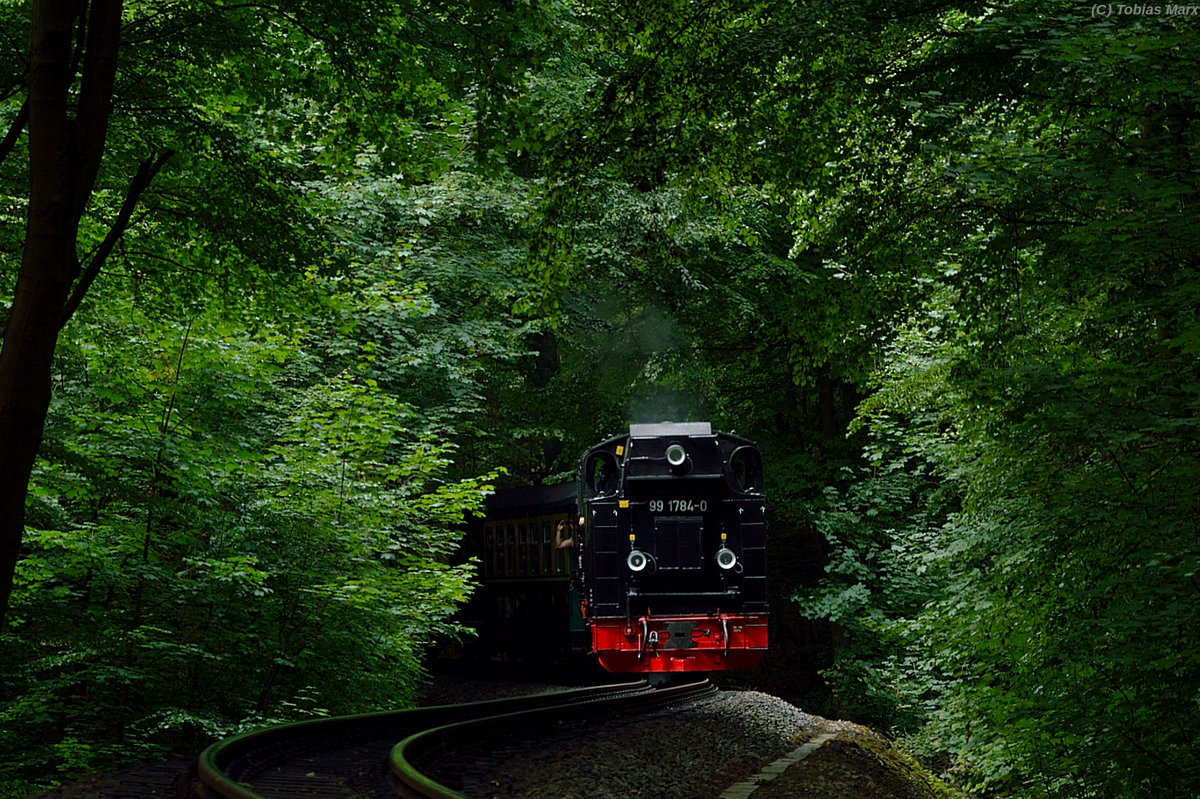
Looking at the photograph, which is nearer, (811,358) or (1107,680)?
(1107,680)

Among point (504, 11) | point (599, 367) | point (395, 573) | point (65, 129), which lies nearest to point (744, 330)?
point (599, 367)

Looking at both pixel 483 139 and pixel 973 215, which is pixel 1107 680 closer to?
pixel 973 215

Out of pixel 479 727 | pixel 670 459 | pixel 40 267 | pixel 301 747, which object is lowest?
pixel 479 727

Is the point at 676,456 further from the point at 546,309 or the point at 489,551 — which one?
the point at 489,551

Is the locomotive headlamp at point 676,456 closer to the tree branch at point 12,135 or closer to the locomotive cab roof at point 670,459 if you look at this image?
the locomotive cab roof at point 670,459

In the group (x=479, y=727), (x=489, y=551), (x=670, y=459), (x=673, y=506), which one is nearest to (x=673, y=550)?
(x=673, y=506)

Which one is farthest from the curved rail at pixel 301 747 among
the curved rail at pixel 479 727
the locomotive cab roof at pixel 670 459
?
the locomotive cab roof at pixel 670 459

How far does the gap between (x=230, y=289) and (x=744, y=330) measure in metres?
13.8

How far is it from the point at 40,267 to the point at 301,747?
548 cm

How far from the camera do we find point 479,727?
11102mm

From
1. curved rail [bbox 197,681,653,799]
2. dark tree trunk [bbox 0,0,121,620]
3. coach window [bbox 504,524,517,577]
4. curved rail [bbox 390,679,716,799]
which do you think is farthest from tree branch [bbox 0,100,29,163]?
coach window [bbox 504,524,517,577]

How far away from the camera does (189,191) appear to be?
10.2m

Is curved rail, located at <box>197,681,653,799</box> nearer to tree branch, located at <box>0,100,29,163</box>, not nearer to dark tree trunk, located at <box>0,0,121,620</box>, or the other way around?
dark tree trunk, located at <box>0,0,121,620</box>

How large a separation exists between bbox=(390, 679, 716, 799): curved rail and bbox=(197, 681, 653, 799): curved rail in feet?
0.95
